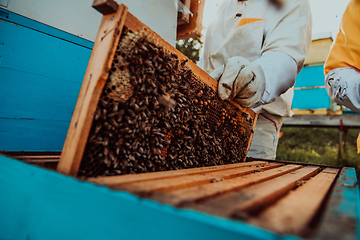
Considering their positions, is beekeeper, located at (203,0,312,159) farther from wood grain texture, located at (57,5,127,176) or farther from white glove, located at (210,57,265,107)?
wood grain texture, located at (57,5,127,176)

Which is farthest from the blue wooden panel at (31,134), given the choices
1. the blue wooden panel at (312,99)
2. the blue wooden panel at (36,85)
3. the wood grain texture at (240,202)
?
the blue wooden panel at (312,99)

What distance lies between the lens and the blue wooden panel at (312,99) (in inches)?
339

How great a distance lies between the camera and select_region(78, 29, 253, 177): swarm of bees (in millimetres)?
1378

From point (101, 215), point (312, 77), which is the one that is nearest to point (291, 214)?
point (101, 215)

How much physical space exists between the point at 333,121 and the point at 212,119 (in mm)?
8064

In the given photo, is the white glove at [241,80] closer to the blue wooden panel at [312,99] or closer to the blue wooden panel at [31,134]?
the blue wooden panel at [31,134]

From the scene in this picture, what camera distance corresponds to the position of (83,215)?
3.14 feet

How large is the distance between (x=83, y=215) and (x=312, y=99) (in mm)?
10121

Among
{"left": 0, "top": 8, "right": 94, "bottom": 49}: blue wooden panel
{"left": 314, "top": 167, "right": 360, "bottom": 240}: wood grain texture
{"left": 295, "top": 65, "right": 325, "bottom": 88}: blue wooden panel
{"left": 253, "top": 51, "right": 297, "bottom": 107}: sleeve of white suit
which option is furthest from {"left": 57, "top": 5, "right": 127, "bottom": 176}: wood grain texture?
{"left": 295, "top": 65, "right": 325, "bottom": 88}: blue wooden panel

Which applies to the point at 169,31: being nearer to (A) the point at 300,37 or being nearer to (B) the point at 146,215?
(A) the point at 300,37

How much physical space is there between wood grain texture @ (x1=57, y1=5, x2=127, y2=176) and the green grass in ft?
32.2

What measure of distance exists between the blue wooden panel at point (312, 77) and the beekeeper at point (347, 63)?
5.84m

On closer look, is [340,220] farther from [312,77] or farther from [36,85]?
[312,77]

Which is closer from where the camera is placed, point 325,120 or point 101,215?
point 101,215
